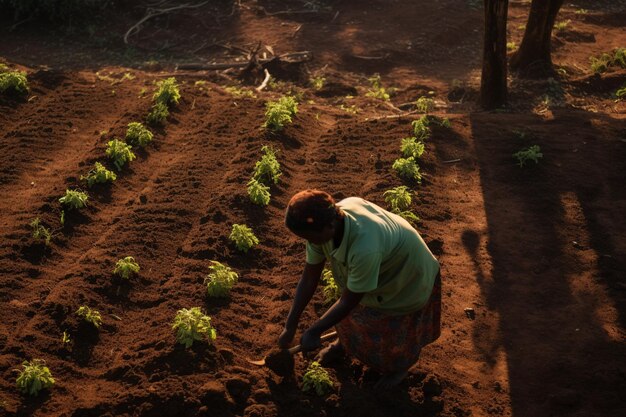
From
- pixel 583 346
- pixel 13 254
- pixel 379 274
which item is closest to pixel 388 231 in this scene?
pixel 379 274

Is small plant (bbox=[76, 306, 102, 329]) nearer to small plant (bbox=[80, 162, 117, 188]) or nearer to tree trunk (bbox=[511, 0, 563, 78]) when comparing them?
small plant (bbox=[80, 162, 117, 188])

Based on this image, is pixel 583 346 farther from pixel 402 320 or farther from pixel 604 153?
pixel 604 153

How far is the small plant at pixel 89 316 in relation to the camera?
5.92m

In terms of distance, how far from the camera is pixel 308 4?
16.4 meters

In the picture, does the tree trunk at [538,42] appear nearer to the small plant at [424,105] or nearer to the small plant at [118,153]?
the small plant at [424,105]

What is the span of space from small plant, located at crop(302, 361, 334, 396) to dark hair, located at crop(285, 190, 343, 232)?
146 centimetres

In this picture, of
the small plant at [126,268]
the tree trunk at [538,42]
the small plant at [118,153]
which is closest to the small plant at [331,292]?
the small plant at [126,268]

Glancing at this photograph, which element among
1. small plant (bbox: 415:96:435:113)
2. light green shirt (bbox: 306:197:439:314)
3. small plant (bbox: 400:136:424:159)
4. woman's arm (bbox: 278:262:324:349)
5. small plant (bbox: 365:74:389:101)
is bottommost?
small plant (bbox: 365:74:389:101)

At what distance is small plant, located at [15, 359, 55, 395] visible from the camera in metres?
5.16

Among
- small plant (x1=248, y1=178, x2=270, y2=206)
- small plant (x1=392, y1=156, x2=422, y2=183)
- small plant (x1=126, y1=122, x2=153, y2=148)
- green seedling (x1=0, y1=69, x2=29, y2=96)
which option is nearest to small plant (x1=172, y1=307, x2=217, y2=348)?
small plant (x1=248, y1=178, x2=270, y2=206)

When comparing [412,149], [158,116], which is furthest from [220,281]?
[158,116]

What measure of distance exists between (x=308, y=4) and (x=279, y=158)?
8219 millimetres

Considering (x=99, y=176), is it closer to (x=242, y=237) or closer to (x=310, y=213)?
(x=242, y=237)

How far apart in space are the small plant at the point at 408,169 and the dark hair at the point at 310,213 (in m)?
4.40
